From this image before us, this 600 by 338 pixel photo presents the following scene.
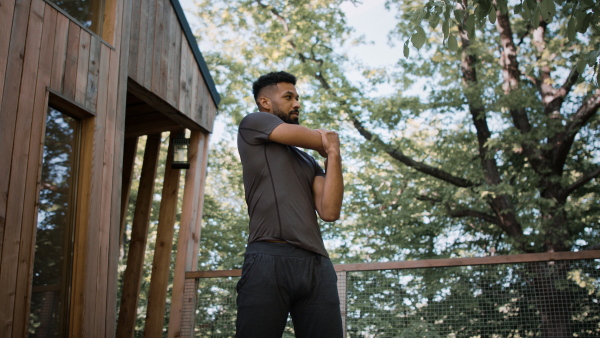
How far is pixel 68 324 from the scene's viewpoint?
3.24 meters

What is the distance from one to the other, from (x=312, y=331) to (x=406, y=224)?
911cm

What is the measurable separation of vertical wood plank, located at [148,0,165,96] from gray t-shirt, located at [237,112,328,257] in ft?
7.84

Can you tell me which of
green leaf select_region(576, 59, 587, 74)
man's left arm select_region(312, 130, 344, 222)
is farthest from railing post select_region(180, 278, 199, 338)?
green leaf select_region(576, 59, 587, 74)

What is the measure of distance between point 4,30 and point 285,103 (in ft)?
4.91

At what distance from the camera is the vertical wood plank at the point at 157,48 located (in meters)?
4.29

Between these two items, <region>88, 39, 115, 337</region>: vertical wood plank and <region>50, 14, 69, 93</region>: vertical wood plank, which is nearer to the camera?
<region>50, 14, 69, 93</region>: vertical wood plank

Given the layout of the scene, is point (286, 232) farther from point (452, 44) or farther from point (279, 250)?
point (452, 44)

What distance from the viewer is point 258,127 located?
204cm

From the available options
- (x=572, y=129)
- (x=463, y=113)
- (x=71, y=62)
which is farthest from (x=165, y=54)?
(x=463, y=113)

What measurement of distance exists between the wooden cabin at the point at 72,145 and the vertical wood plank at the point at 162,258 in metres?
0.02

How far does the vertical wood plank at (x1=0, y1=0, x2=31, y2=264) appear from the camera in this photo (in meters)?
2.67

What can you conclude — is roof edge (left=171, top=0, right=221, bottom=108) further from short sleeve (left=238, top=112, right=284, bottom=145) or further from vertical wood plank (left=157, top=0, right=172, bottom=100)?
short sleeve (left=238, top=112, right=284, bottom=145)

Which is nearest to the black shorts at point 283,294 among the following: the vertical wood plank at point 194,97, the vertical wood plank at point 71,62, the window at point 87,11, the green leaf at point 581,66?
the green leaf at point 581,66

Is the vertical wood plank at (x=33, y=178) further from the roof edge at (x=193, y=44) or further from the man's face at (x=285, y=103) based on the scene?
the roof edge at (x=193, y=44)
